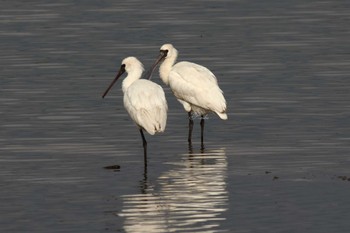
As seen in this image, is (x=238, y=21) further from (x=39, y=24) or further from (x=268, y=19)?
(x=39, y=24)

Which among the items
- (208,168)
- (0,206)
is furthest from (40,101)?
(0,206)

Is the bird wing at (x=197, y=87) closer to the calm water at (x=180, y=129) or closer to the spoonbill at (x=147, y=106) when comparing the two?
the calm water at (x=180, y=129)

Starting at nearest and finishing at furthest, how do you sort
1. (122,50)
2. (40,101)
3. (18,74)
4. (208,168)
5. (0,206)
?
(0,206), (208,168), (40,101), (18,74), (122,50)

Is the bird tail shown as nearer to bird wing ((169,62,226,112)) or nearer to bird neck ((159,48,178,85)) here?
bird wing ((169,62,226,112))

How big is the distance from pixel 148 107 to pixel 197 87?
9.46 feet

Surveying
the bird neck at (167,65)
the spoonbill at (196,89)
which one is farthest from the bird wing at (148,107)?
the bird neck at (167,65)

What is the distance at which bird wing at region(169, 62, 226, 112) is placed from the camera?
24.3m

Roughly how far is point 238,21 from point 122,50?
632 cm

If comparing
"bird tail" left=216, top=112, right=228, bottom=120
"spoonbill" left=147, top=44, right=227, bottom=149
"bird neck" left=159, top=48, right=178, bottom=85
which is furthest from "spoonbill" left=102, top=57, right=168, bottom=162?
"bird neck" left=159, top=48, right=178, bottom=85

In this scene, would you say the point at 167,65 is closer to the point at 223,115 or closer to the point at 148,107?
the point at 223,115

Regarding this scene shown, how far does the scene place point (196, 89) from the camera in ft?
80.6

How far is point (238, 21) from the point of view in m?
41.0

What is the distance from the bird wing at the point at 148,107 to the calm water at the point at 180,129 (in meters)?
0.51

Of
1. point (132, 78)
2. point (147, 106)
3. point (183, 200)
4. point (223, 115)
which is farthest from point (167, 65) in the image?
point (183, 200)
